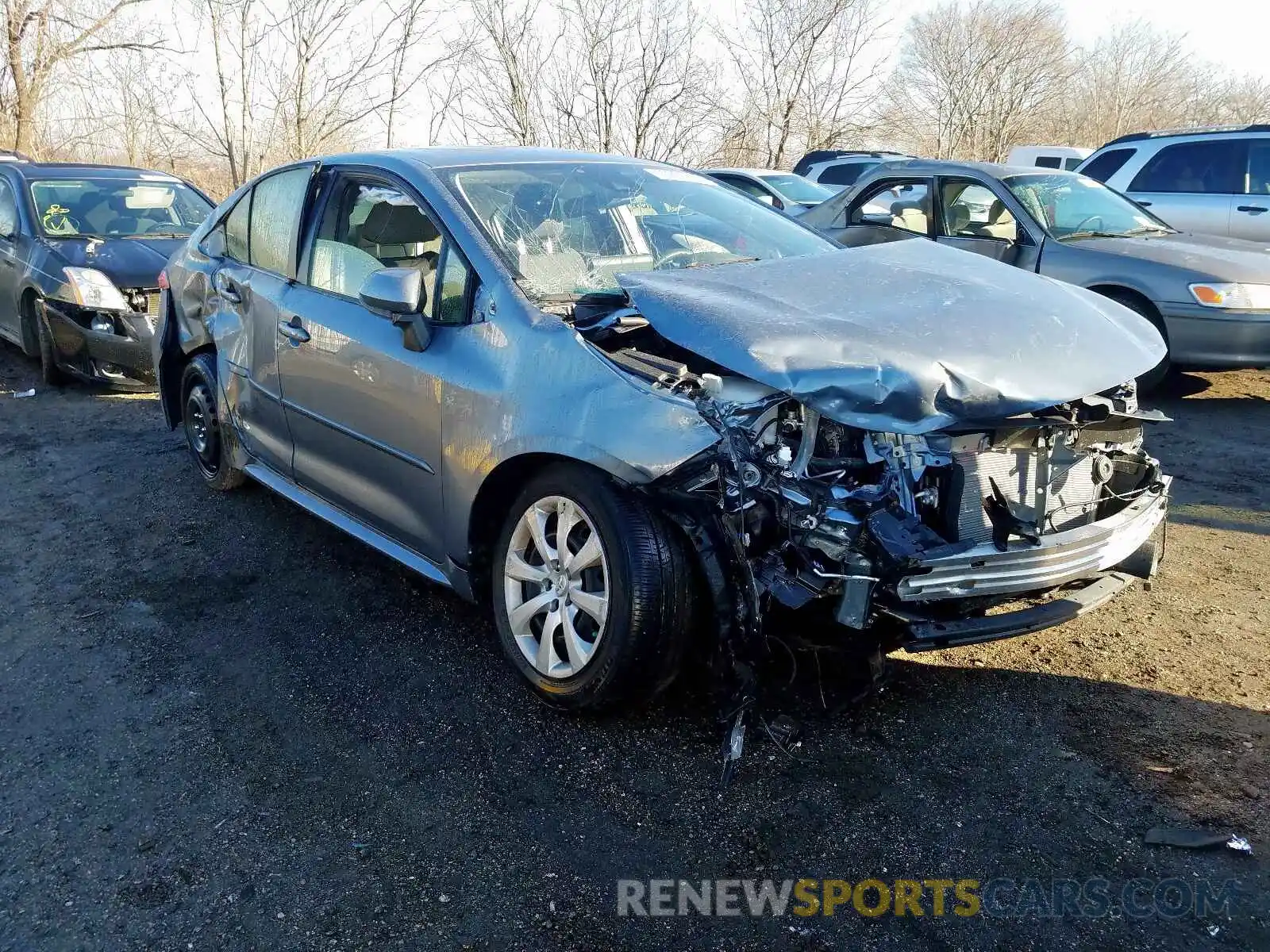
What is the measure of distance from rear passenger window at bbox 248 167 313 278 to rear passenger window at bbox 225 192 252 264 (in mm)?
75

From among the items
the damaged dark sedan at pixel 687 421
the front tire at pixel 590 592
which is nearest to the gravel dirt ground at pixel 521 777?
the front tire at pixel 590 592

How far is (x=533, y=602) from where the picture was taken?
324 cm

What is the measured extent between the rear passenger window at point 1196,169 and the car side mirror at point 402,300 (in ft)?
28.3

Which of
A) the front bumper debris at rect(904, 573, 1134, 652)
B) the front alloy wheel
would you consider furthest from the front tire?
the front bumper debris at rect(904, 573, 1134, 652)

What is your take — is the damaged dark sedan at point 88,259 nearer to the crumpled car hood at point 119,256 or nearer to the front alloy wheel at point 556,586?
the crumpled car hood at point 119,256

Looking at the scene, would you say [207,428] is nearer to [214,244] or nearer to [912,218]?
[214,244]

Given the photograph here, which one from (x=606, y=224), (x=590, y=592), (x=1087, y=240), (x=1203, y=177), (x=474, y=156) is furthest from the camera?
(x=1203, y=177)

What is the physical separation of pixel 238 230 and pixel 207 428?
109 centimetres

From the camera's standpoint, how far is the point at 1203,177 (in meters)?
9.45

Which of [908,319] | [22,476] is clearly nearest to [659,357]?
[908,319]

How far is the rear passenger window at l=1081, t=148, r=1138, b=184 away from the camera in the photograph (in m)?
9.97

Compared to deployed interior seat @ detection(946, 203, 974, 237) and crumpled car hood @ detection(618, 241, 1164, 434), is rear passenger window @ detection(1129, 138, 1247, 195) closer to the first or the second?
deployed interior seat @ detection(946, 203, 974, 237)

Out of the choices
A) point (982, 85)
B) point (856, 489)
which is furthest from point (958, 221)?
point (982, 85)

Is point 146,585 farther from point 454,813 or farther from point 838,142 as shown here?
point 838,142
